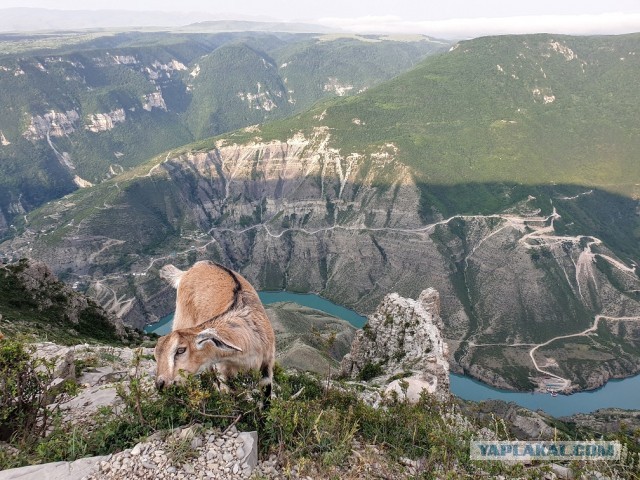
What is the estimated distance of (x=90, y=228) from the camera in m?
149

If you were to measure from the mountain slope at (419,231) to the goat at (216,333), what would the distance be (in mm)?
103943

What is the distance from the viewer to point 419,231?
505 feet

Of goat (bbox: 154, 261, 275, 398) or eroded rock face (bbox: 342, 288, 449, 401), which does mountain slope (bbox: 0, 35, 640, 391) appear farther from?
goat (bbox: 154, 261, 275, 398)

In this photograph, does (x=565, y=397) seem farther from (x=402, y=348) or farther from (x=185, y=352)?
(x=185, y=352)

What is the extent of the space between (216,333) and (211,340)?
0.56 feet

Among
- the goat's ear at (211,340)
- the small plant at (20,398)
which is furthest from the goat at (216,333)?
the small plant at (20,398)

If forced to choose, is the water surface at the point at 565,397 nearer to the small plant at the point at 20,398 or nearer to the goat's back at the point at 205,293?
the goat's back at the point at 205,293

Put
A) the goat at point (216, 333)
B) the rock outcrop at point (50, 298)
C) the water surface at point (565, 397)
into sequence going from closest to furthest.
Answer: the goat at point (216, 333), the rock outcrop at point (50, 298), the water surface at point (565, 397)

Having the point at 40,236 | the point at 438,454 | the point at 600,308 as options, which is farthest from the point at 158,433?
the point at 40,236

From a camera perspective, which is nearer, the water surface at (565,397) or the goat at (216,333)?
the goat at (216,333)

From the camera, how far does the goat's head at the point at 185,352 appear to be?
7.52 meters

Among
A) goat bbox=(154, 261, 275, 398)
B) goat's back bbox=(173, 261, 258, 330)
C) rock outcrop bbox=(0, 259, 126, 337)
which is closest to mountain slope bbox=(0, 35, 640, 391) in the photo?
rock outcrop bbox=(0, 259, 126, 337)

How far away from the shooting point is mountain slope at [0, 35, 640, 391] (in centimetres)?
11762

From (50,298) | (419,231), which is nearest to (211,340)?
(50,298)
